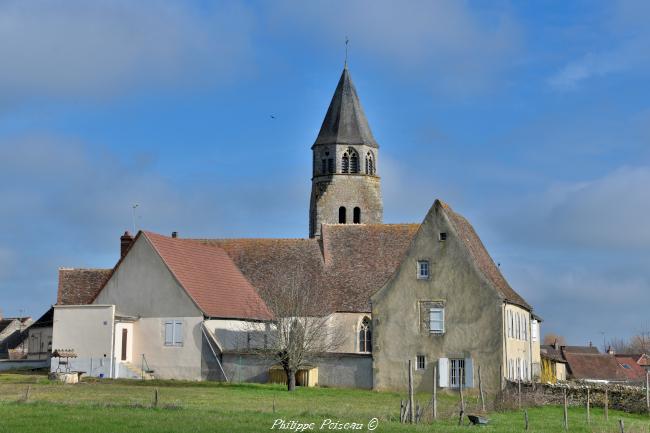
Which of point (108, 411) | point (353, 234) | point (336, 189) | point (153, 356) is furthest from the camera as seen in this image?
point (336, 189)

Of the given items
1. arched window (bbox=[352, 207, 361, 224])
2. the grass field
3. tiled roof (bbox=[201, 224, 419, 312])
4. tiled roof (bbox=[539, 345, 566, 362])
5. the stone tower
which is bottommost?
the grass field

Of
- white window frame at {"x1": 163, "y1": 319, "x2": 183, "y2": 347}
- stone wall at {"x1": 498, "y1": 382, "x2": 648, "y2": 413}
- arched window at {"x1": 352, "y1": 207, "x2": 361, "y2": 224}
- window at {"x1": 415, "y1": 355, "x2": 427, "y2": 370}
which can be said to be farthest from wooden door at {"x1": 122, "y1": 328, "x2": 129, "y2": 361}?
arched window at {"x1": 352, "y1": 207, "x2": 361, "y2": 224}

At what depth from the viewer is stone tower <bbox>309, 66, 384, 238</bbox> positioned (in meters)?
80.6

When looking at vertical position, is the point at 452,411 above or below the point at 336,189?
below

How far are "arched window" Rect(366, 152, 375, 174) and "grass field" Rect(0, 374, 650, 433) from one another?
3731cm

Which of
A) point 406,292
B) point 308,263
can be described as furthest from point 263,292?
point 406,292

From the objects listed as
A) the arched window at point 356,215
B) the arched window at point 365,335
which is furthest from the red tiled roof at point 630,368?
the arched window at point 365,335

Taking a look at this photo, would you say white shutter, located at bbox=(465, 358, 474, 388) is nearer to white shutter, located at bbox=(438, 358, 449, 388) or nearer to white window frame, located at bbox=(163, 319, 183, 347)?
white shutter, located at bbox=(438, 358, 449, 388)

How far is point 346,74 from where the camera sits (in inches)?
3354

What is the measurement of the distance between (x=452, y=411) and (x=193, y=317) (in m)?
21.9

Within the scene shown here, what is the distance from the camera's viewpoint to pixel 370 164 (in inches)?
3275

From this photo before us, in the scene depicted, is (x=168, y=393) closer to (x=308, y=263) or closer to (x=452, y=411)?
(x=452, y=411)

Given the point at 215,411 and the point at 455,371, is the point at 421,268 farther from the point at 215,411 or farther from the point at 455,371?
the point at 215,411

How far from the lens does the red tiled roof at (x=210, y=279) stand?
5441 centimetres
